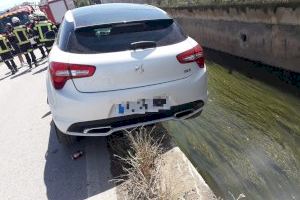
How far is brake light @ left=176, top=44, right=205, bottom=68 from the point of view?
402 centimetres

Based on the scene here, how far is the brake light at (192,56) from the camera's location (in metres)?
4.02

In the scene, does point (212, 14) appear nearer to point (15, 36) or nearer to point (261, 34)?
point (261, 34)

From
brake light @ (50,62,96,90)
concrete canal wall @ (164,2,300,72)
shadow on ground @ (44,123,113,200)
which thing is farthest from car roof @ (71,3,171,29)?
concrete canal wall @ (164,2,300,72)

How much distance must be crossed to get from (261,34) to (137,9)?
4.53 metres

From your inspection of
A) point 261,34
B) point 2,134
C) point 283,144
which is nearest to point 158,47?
point 283,144

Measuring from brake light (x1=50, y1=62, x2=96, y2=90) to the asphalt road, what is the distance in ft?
3.51

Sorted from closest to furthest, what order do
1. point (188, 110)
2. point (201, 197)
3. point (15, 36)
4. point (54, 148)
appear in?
point (201, 197)
point (188, 110)
point (54, 148)
point (15, 36)

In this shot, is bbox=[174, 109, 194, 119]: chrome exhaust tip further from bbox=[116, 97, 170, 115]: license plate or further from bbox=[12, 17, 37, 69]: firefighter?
bbox=[12, 17, 37, 69]: firefighter

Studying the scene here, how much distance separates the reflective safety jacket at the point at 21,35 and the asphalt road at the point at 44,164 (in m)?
6.78

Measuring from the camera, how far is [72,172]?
13.9 feet

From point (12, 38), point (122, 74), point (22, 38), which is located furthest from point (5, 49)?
point (122, 74)

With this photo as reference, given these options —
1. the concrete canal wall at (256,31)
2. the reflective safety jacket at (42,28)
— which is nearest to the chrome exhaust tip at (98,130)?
the concrete canal wall at (256,31)

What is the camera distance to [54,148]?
16.6ft

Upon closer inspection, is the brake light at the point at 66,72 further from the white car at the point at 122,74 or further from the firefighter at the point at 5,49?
the firefighter at the point at 5,49
